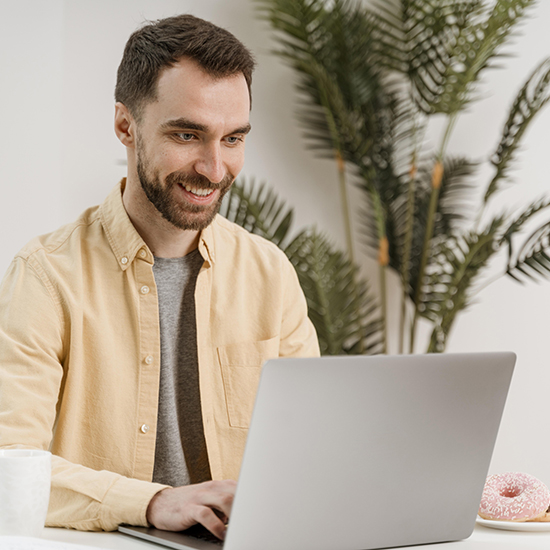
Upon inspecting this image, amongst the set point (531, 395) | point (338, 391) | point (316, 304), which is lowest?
point (531, 395)

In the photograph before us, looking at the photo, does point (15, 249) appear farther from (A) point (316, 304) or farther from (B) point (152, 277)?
(B) point (152, 277)

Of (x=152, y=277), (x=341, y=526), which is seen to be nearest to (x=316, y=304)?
(x=152, y=277)

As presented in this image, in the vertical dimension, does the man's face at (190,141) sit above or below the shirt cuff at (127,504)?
above

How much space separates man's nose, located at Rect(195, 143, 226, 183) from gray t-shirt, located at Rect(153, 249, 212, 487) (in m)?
0.22

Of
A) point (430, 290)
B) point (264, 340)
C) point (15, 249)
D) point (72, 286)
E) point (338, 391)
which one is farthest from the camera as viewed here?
point (430, 290)

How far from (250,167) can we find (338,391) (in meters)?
2.36

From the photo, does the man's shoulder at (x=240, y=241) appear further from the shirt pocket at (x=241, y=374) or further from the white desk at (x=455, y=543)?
the white desk at (x=455, y=543)

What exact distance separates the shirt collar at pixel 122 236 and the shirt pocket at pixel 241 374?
0.64 feet

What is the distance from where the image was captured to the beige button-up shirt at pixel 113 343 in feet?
4.16

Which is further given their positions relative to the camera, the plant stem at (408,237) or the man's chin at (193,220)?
the plant stem at (408,237)

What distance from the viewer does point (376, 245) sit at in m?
3.21

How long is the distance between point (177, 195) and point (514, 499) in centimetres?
79

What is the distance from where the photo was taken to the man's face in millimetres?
1354

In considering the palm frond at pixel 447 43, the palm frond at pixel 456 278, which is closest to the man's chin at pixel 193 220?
the palm frond at pixel 456 278
